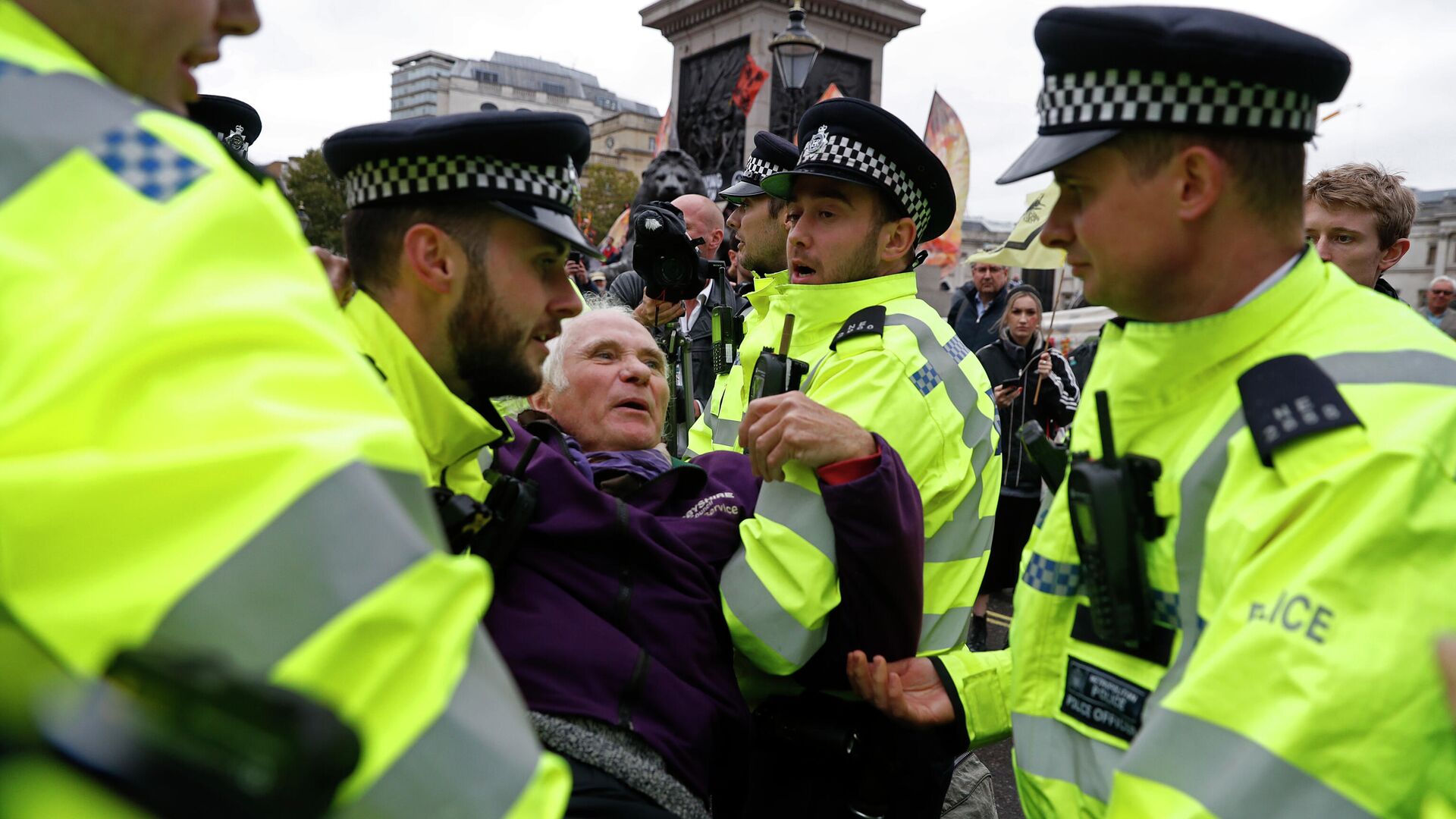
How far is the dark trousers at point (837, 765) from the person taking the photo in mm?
2395

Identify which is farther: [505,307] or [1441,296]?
[1441,296]

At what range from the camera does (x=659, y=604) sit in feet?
7.17

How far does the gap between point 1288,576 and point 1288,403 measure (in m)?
0.24

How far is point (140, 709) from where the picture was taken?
663mm

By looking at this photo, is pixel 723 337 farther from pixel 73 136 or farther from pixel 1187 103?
pixel 73 136

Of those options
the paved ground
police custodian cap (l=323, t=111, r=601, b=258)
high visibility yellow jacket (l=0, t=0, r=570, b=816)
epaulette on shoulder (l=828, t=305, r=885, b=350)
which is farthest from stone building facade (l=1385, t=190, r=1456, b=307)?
high visibility yellow jacket (l=0, t=0, r=570, b=816)

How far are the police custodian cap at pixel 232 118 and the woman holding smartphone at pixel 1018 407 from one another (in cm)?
420

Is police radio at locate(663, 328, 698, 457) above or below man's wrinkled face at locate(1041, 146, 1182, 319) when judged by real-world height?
below

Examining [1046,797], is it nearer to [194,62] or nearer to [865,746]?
[865,746]

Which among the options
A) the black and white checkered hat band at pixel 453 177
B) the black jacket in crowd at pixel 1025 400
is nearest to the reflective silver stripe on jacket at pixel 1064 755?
the black and white checkered hat band at pixel 453 177

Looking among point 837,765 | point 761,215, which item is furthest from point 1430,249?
point 837,765

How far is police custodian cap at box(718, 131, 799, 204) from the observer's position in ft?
13.8

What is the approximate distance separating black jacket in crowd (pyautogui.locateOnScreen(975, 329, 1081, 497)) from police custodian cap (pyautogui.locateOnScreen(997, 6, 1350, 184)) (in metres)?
4.76

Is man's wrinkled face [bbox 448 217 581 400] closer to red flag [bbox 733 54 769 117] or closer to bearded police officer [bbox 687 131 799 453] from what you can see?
bearded police officer [bbox 687 131 799 453]
